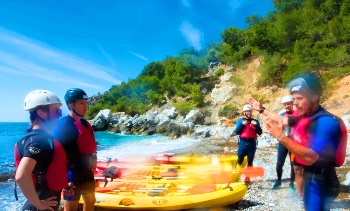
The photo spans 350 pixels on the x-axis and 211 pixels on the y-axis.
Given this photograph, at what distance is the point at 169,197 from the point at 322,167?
339cm

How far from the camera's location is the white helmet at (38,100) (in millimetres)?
2576

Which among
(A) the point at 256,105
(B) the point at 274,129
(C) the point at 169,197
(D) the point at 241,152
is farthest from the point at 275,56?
(B) the point at 274,129

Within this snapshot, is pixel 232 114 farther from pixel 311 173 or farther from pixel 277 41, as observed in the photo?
pixel 311 173

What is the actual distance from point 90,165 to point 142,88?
6270 cm

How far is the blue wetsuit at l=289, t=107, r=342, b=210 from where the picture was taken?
8.12ft

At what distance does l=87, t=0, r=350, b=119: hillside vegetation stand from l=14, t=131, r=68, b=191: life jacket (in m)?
26.5

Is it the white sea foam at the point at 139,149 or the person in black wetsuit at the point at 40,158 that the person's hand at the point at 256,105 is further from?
the white sea foam at the point at 139,149

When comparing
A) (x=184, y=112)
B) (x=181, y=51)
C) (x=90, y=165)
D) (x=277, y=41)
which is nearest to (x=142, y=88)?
(x=181, y=51)

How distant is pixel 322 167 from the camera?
2594 millimetres

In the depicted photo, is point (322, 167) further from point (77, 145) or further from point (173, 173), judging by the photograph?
point (173, 173)

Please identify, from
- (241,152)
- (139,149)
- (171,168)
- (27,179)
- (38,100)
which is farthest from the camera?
(139,149)

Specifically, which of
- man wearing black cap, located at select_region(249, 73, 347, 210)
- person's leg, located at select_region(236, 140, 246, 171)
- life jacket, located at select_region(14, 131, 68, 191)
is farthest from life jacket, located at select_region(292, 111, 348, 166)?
person's leg, located at select_region(236, 140, 246, 171)

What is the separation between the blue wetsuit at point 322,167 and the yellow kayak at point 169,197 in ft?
9.43

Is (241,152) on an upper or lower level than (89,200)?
upper
